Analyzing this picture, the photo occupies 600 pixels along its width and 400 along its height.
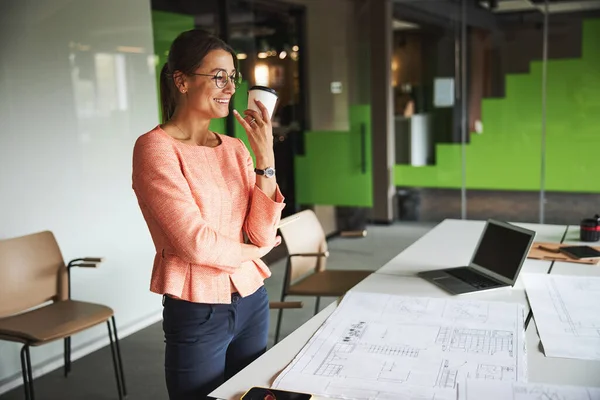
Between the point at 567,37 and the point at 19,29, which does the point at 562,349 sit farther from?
the point at 567,37

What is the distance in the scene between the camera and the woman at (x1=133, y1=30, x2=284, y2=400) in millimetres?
1541

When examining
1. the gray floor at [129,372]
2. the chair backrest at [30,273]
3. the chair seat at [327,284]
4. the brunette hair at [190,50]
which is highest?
the brunette hair at [190,50]

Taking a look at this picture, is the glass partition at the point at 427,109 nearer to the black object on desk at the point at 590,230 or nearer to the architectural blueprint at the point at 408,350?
the black object on desk at the point at 590,230

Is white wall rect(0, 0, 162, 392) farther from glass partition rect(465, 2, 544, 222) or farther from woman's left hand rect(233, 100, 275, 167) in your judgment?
glass partition rect(465, 2, 544, 222)

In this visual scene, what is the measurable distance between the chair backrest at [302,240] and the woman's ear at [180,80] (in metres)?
1.72

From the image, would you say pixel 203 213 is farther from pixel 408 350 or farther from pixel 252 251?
pixel 408 350

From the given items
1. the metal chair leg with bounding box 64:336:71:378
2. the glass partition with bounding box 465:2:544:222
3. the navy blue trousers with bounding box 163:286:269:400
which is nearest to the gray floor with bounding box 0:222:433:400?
the metal chair leg with bounding box 64:336:71:378

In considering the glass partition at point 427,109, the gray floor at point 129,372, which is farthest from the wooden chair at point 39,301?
the glass partition at point 427,109

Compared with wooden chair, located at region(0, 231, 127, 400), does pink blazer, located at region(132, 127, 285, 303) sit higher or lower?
higher

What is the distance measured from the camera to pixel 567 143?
5180 mm

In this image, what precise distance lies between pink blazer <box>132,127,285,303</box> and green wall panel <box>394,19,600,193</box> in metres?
4.13

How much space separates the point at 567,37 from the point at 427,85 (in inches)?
49.0

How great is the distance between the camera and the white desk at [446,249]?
8.49ft

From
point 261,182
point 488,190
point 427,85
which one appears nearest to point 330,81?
point 427,85
